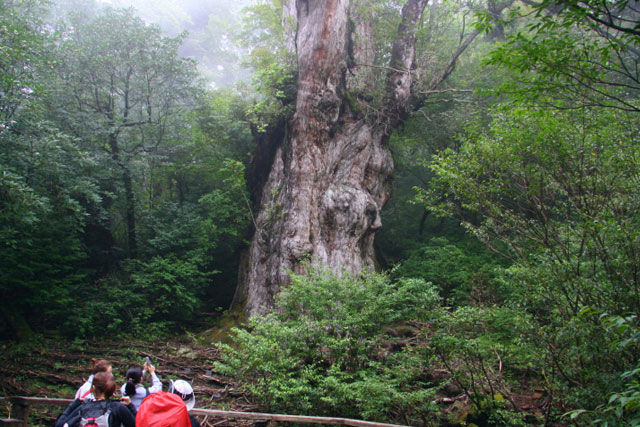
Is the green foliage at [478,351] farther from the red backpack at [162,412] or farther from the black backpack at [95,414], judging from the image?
the black backpack at [95,414]

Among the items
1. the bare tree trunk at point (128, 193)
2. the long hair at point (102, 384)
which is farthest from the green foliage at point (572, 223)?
the bare tree trunk at point (128, 193)

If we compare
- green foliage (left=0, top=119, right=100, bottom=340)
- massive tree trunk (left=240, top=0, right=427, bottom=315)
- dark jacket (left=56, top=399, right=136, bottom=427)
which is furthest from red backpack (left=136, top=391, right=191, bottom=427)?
massive tree trunk (left=240, top=0, right=427, bottom=315)

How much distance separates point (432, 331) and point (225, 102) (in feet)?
40.7

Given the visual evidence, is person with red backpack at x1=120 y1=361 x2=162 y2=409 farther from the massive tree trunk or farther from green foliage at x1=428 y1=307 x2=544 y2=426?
the massive tree trunk

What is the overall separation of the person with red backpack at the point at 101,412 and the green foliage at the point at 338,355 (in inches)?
94.8

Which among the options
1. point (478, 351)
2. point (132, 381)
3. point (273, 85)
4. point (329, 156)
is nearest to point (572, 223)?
point (478, 351)

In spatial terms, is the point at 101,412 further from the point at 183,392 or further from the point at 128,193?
the point at 128,193

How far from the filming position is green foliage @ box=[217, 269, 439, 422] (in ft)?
16.5

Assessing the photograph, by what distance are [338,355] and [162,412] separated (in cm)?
342

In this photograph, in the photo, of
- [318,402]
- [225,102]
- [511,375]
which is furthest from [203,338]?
[225,102]

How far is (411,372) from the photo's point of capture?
534 centimetres

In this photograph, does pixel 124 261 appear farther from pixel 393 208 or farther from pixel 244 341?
pixel 393 208

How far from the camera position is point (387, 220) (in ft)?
51.7

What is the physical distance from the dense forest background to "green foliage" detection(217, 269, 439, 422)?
0.04m
